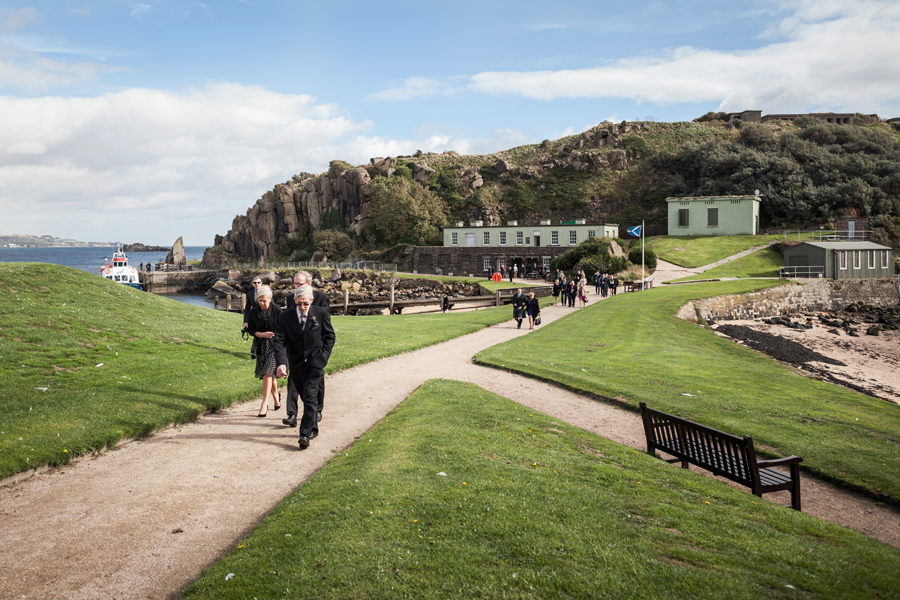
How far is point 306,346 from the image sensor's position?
859 centimetres

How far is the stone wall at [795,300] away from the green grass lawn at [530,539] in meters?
27.1

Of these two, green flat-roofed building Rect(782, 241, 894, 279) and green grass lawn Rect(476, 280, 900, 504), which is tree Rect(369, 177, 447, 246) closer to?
green flat-roofed building Rect(782, 241, 894, 279)

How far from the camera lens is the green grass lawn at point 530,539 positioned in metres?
4.26

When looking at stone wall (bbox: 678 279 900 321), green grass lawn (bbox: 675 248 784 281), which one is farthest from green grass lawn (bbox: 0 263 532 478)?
green grass lawn (bbox: 675 248 784 281)

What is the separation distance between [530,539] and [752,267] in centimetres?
5468

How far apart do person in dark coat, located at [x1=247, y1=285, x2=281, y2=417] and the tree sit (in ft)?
224

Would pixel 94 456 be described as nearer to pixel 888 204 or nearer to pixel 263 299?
pixel 263 299

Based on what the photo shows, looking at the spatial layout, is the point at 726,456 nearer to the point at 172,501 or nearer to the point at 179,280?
the point at 172,501

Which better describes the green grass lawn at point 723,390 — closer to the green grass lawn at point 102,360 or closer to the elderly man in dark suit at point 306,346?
the green grass lawn at point 102,360

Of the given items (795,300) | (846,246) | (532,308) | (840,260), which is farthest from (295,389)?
(846,246)

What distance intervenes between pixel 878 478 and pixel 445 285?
47.7 meters

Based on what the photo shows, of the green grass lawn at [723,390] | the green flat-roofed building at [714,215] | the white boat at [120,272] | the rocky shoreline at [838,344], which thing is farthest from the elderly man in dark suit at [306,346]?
the green flat-roofed building at [714,215]

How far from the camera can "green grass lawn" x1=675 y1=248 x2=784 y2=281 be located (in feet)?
161

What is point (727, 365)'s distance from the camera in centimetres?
1750
